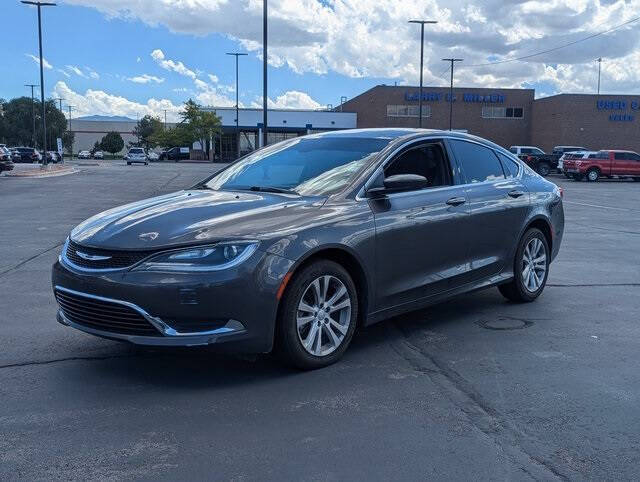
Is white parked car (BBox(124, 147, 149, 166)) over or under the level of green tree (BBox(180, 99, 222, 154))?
under

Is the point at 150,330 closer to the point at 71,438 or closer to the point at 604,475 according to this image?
the point at 71,438

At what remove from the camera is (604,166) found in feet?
123

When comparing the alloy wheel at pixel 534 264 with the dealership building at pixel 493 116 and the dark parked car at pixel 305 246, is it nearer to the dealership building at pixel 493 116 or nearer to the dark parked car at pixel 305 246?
the dark parked car at pixel 305 246

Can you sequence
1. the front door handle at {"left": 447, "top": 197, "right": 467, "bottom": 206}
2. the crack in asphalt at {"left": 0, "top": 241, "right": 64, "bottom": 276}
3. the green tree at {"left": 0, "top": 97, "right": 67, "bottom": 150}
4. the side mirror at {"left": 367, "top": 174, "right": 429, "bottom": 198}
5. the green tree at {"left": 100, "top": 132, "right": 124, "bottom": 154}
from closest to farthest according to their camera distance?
the side mirror at {"left": 367, "top": 174, "right": 429, "bottom": 198}
the front door handle at {"left": 447, "top": 197, "right": 467, "bottom": 206}
the crack in asphalt at {"left": 0, "top": 241, "right": 64, "bottom": 276}
the green tree at {"left": 0, "top": 97, "right": 67, "bottom": 150}
the green tree at {"left": 100, "top": 132, "right": 124, "bottom": 154}

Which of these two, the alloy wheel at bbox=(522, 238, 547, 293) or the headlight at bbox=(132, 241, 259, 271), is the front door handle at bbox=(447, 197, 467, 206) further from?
the headlight at bbox=(132, 241, 259, 271)

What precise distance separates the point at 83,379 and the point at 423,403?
7.50 ft

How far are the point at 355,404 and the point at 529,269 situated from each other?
338 cm

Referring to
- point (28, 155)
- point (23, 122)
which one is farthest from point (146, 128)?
point (28, 155)

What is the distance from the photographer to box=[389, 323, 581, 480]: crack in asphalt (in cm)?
333

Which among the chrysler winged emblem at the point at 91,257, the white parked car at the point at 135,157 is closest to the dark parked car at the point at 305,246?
the chrysler winged emblem at the point at 91,257

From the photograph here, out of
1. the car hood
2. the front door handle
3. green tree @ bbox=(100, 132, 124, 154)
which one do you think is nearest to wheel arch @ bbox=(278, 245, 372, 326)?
the car hood

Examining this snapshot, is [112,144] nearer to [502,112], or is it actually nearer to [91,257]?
[502,112]

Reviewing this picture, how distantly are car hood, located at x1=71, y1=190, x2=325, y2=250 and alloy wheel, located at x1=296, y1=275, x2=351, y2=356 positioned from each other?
0.52 meters

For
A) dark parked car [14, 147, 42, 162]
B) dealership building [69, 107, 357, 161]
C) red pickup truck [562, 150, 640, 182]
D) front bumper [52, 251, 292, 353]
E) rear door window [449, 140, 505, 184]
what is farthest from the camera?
dealership building [69, 107, 357, 161]
